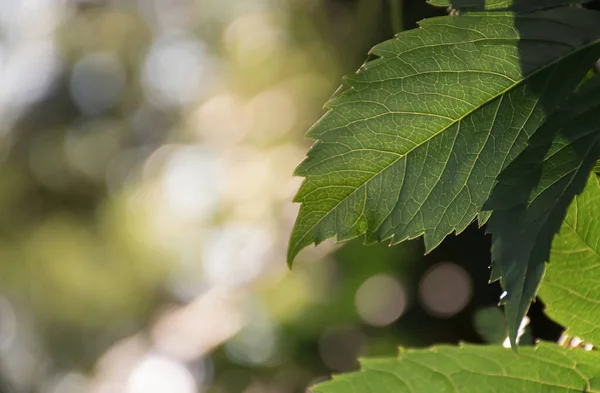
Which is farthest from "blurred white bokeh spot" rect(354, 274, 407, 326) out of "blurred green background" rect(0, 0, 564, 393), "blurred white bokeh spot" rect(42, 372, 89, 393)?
"blurred white bokeh spot" rect(42, 372, 89, 393)

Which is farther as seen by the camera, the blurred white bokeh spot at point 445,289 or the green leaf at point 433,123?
the blurred white bokeh spot at point 445,289

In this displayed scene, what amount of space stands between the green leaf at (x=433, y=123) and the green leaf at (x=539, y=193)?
2cm

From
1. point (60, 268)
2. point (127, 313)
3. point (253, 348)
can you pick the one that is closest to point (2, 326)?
point (60, 268)

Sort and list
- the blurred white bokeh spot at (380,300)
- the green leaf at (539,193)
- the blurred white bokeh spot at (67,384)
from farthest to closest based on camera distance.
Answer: the blurred white bokeh spot at (67,384) < the blurred white bokeh spot at (380,300) < the green leaf at (539,193)

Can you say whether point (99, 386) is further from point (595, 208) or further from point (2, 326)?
point (595, 208)

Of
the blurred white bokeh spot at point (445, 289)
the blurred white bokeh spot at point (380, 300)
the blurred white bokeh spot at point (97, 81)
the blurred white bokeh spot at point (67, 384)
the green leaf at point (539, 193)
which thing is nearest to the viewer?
the green leaf at point (539, 193)

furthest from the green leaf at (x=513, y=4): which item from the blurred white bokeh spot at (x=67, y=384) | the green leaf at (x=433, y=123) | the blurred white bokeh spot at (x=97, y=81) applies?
the blurred white bokeh spot at (x=97, y=81)

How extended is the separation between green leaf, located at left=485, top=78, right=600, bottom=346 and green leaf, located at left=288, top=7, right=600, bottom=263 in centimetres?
2

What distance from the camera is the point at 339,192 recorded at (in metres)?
0.34

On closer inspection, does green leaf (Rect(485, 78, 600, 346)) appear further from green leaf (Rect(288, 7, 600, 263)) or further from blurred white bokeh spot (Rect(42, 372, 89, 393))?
blurred white bokeh spot (Rect(42, 372, 89, 393))

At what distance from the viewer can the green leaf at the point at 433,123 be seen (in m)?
0.31

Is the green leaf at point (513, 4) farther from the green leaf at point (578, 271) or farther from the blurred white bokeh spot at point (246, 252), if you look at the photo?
the blurred white bokeh spot at point (246, 252)

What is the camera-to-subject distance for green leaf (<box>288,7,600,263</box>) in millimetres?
307

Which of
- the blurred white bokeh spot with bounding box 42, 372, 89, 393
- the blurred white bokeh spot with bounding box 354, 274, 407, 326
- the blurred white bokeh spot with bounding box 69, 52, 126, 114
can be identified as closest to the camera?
the blurred white bokeh spot with bounding box 354, 274, 407, 326
